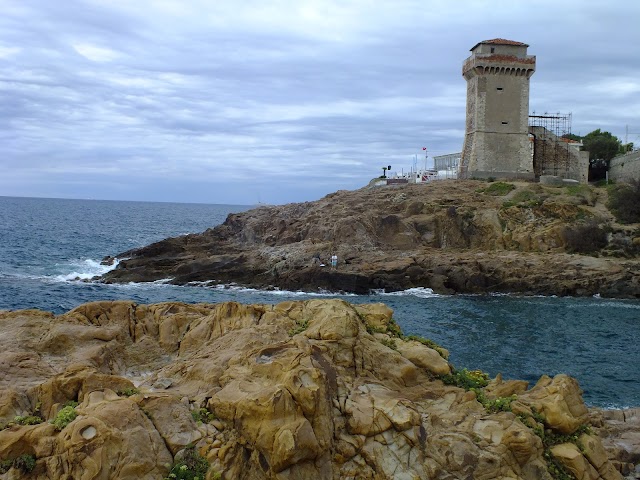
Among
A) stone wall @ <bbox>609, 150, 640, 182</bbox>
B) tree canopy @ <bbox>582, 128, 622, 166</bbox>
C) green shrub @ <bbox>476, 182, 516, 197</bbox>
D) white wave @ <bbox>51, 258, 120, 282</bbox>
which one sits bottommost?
white wave @ <bbox>51, 258, 120, 282</bbox>

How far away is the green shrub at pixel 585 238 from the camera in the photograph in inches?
1967

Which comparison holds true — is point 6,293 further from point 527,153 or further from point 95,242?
point 527,153

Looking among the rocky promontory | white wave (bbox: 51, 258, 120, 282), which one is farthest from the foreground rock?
white wave (bbox: 51, 258, 120, 282)

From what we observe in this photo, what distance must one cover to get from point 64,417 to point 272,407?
10.1 ft

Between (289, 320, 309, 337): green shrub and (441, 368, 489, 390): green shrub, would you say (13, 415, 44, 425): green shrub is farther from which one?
(441, 368, 489, 390): green shrub

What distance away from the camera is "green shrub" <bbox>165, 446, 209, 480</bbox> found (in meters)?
9.29

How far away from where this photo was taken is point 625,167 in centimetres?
6456

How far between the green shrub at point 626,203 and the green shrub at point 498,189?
8.66m

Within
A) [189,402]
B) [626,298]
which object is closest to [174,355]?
[189,402]

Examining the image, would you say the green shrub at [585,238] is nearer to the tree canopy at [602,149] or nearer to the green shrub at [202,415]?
the tree canopy at [602,149]

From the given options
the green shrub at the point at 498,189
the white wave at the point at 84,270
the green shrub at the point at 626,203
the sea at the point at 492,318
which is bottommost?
the sea at the point at 492,318

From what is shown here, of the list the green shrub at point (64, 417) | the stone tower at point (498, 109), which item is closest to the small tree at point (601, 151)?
the stone tower at point (498, 109)

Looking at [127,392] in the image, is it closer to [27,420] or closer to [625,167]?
[27,420]

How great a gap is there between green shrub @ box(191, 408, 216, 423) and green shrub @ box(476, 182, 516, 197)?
52.1 meters
